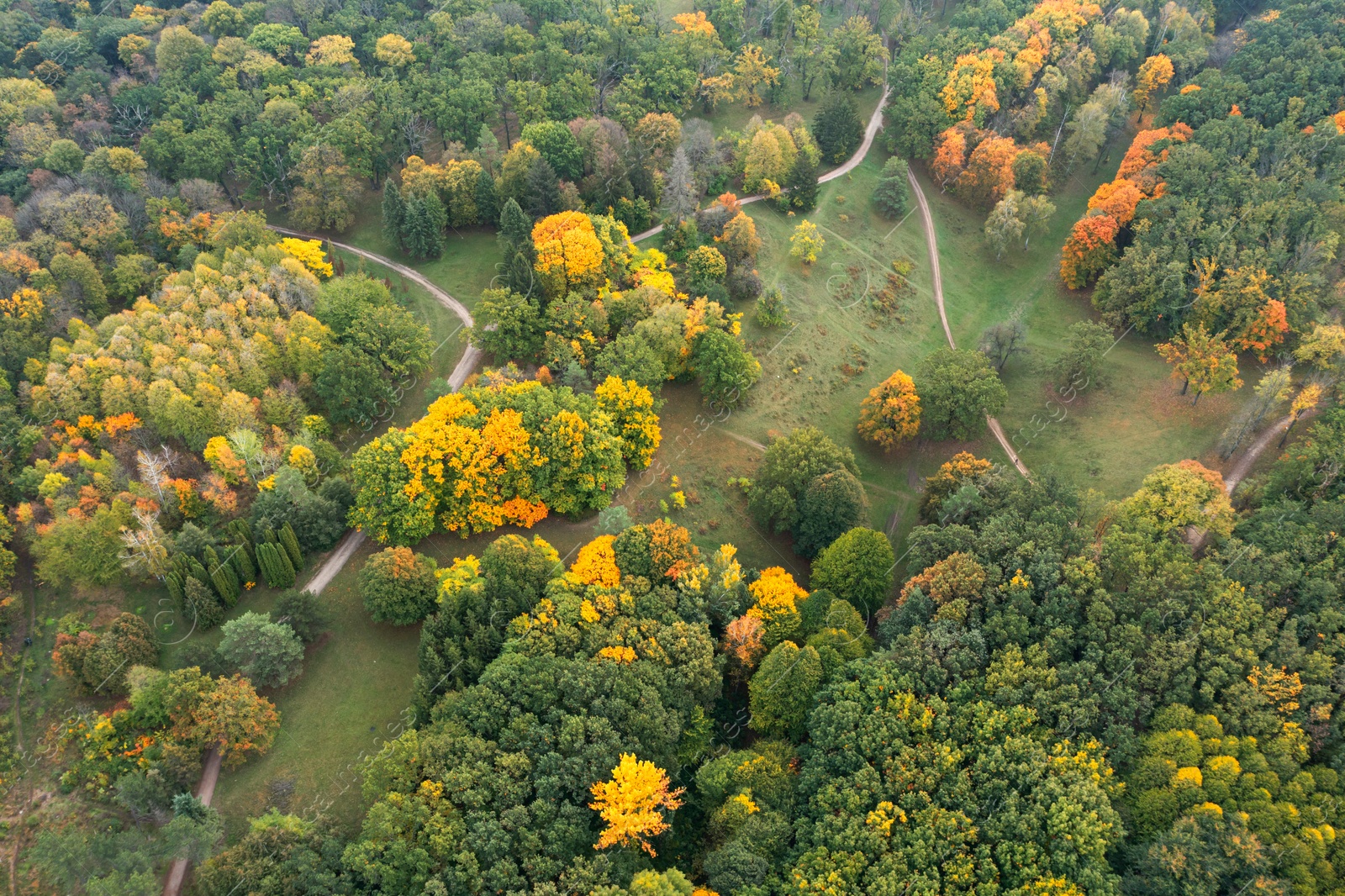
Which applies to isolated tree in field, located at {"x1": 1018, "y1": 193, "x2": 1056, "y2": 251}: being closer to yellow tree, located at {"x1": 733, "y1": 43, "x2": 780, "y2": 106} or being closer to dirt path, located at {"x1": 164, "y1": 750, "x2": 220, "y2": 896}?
yellow tree, located at {"x1": 733, "y1": 43, "x2": 780, "y2": 106}

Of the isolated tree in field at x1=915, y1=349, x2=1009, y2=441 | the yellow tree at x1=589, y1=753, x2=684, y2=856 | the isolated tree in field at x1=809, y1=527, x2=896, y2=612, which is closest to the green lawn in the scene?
the yellow tree at x1=589, y1=753, x2=684, y2=856

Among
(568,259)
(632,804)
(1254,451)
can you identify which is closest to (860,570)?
(632,804)

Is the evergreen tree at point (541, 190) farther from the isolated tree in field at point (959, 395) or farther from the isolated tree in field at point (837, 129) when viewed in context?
the isolated tree in field at point (959, 395)

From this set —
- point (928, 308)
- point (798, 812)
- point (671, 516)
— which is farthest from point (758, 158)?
point (798, 812)

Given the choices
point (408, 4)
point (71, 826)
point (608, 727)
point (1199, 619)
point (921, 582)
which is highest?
point (408, 4)

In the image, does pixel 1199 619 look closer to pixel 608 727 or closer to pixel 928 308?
pixel 608 727

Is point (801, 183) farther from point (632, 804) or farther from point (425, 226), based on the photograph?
point (632, 804)
